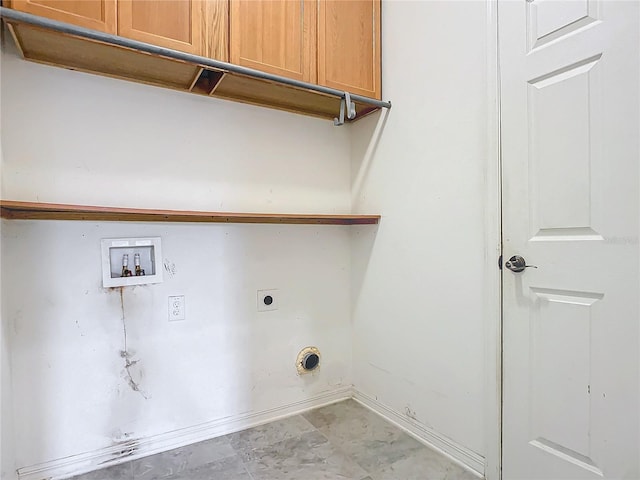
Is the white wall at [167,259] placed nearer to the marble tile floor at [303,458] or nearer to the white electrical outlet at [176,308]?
the white electrical outlet at [176,308]

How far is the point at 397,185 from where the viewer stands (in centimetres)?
191

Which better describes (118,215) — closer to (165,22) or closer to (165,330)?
(165,330)

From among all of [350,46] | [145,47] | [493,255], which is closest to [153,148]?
[145,47]

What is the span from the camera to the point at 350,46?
186 centimetres

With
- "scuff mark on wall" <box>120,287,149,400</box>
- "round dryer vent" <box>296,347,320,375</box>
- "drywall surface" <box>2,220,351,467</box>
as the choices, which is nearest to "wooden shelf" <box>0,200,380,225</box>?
"drywall surface" <box>2,220,351,467</box>

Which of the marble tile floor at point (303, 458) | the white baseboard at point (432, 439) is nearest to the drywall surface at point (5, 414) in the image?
the marble tile floor at point (303, 458)

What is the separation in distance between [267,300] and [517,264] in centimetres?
123

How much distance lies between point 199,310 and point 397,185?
1190 mm

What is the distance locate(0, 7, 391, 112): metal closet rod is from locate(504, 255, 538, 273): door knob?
1.06m

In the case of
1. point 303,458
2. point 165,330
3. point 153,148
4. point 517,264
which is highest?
point 153,148

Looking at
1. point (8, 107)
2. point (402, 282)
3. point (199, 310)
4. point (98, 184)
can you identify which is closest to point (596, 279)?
point (402, 282)

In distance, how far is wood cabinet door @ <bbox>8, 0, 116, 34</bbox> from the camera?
46.9 inches

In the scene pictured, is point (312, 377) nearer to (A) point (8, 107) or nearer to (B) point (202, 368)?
(B) point (202, 368)

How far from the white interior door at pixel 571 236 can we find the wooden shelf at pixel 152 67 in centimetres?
83
